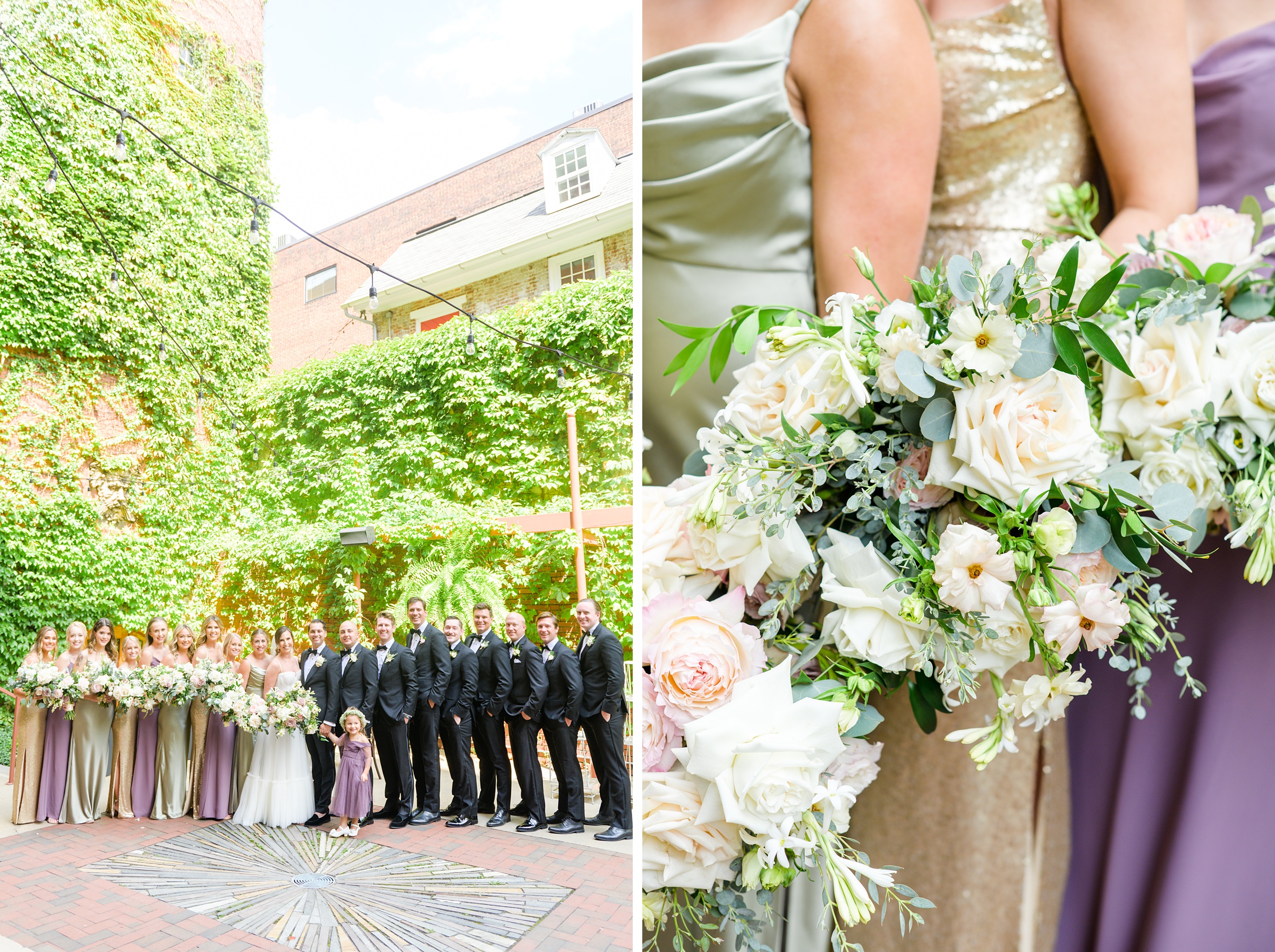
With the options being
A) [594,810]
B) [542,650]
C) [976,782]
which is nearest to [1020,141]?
[976,782]

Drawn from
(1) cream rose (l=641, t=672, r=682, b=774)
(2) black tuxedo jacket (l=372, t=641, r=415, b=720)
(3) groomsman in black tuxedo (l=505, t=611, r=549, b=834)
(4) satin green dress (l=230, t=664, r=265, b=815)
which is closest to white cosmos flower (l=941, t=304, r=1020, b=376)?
(1) cream rose (l=641, t=672, r=682, b=774)

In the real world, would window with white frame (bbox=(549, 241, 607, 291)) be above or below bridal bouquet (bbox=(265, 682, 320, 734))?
above

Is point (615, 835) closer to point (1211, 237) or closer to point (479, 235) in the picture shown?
point (479, 235)

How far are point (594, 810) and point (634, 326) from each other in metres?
1.47

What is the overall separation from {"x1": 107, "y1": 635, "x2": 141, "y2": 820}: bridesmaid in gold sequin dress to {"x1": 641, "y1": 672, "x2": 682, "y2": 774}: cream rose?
2416 mm

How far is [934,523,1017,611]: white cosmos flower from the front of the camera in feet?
1.85

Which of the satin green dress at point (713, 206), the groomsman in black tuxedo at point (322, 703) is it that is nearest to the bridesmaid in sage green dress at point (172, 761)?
the groomsman in black tuxedo at point (322, 703)

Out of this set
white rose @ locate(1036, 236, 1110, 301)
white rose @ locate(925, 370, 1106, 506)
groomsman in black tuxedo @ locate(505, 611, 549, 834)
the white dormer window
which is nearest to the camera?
white rose @ locate(925, 370, 1106, 506)

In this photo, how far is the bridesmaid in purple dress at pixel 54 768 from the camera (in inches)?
95.2

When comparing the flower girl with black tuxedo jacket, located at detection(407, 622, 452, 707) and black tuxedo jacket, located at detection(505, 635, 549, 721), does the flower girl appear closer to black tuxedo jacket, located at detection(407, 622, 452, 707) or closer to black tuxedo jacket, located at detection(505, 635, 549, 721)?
black tuxedo jacket, located at detection(407, 622, 452, 707)

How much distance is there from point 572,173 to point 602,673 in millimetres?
1149

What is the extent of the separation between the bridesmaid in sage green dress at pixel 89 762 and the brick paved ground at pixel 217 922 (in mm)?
169

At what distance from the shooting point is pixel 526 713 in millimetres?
1981

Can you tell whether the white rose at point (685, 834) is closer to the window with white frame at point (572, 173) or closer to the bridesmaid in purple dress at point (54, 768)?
the window with white frame at point (572, 173)
